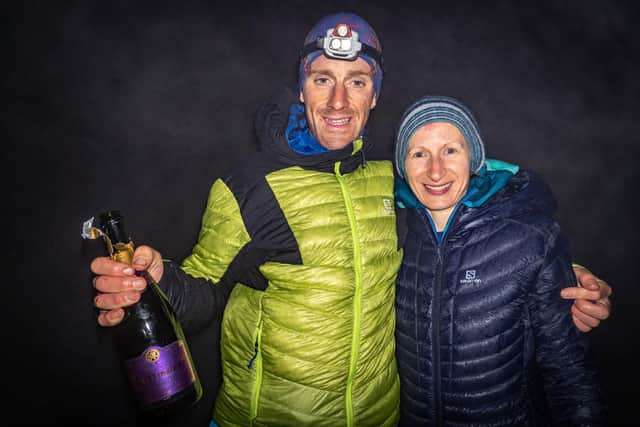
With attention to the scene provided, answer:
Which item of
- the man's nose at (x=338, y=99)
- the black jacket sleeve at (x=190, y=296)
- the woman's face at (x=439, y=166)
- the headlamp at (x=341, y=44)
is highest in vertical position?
the headlamp at (x=341, y=44)

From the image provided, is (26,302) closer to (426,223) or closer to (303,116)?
(303,116)

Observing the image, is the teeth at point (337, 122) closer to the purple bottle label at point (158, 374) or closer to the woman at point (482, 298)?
the woman at point (482, 298)

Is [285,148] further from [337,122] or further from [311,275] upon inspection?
[311,275]

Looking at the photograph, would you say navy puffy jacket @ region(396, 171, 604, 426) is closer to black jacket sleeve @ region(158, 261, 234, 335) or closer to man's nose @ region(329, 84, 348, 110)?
man's nose @ region(329, 84, 348, 110)

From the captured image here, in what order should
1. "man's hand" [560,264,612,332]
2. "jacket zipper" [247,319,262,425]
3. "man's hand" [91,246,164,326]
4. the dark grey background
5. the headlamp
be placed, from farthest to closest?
1. the dark grey background
2. the headlamp
3. "jacket zipper" [247,319,262,425]
4. "man's hand" [560,264,612,332]
5. "man's hand" [91,246,164,326]

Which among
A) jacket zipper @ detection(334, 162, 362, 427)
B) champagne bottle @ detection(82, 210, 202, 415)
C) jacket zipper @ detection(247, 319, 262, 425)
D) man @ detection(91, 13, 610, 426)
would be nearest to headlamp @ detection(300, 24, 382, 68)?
man @ detection(91, 13, 610, 426)

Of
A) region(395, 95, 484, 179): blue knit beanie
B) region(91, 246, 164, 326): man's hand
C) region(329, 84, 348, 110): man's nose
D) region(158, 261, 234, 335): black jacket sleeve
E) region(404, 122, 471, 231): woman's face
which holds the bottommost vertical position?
region(158, 261, 234, 335): black jacket sleeve

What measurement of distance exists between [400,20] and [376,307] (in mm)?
1816

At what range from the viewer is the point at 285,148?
4.16 feet

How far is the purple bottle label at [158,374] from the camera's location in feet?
3.03

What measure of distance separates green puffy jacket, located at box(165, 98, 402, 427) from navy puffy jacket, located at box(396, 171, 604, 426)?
0.15 metres

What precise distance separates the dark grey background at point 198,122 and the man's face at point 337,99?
335mm

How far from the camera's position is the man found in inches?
44.6

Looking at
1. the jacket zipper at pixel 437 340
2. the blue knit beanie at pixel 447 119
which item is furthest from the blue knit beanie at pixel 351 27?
the jacket zipper at pixel 437 340
